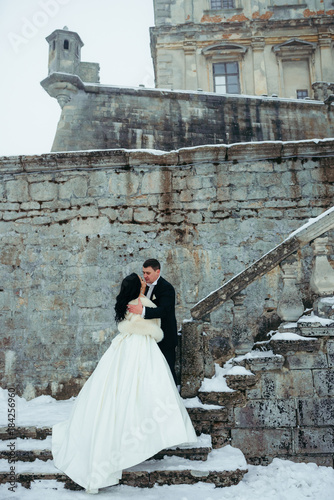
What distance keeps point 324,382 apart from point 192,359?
1.11 meters

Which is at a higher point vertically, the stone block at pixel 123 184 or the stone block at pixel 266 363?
the stone block at pixel 123 184

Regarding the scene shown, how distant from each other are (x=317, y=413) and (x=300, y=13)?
694 inches

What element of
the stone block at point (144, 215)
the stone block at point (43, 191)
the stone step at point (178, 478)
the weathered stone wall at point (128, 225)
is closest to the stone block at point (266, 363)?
the stone step at point (178, 478)

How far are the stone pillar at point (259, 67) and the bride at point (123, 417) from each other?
15251 millimetres

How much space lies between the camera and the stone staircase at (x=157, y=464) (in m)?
2.96

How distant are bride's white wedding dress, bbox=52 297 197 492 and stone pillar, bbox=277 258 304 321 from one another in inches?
45.1

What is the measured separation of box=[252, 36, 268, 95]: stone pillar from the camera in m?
16.3

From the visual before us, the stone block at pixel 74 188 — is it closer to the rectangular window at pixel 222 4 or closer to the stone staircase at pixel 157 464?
the stone staircase at pixel 157 464

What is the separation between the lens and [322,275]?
11.4 ft

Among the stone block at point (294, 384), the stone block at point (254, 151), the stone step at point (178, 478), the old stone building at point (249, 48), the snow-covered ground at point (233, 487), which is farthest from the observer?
the old stone building at point (249, 48)

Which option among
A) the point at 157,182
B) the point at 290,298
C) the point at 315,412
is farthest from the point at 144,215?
the point at 315,412

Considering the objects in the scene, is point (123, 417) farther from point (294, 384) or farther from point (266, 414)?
point (294, 384)

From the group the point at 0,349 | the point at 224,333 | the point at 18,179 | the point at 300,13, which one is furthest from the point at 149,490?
the point at 300,13

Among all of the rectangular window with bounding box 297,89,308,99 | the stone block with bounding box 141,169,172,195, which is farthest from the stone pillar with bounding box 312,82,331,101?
the stone block with bounding box 141,169,172,195
